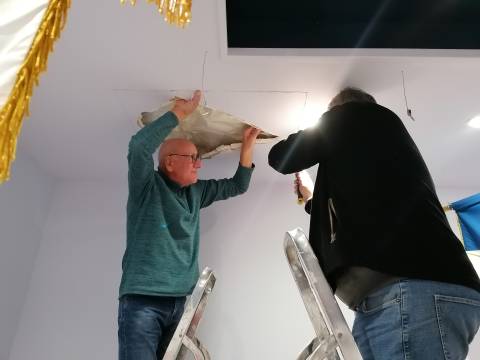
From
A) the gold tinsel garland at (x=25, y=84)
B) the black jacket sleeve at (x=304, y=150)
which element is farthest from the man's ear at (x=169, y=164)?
the gold tinsel garland at (x=25, y=84)

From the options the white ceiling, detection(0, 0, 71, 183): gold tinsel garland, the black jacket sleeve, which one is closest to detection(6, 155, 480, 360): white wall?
the white ceiling

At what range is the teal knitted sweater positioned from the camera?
128 cm

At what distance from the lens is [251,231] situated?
1.88m

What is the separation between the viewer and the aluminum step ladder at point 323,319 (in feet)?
2.53

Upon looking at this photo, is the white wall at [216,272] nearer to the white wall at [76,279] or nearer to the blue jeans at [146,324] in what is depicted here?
the white wall at [76,279]

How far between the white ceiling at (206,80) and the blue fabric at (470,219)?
0.27 meters

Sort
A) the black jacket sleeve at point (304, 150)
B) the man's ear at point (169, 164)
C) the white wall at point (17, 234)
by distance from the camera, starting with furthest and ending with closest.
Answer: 1. the white wall at point (17, 234)
2. the man's ear at point (169, 164)
3. the black jacket sleeve at point (304, 150)

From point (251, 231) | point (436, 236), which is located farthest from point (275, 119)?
point (436, 236)

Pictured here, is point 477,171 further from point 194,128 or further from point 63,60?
point 63,60

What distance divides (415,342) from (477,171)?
1475 millimetres

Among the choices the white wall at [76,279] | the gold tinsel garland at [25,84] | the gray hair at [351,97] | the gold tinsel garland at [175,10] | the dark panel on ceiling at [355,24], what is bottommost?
the white wall at [76,279]

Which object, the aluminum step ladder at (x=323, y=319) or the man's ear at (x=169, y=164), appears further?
the man's ear at (x=169, y=164)

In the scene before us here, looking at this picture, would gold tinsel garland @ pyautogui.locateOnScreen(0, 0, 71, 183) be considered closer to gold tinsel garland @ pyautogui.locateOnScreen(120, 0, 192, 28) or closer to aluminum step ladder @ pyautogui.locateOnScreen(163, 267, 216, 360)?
Result: gold tinsel garland @ pyautogui.locateOnScreen(120, 0, 192, 28)

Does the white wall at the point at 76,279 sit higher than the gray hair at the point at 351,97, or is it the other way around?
the gray hair at the point at 351,97
